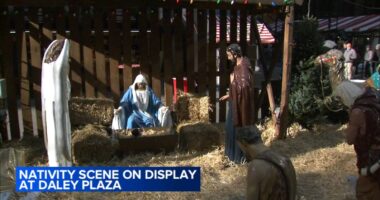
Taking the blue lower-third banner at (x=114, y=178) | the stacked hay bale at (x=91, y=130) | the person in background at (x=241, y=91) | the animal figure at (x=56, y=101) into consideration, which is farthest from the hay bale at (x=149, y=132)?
the blue lower-third banner at (x=114, y=178)

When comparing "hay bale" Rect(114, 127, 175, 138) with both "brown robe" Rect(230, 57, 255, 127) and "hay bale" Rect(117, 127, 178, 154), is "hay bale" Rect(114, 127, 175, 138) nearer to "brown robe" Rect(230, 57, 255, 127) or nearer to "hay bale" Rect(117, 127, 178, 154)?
"hay bale" Rect(117, 127, 178, 154)

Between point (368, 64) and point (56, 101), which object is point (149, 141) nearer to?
point (56, 101)

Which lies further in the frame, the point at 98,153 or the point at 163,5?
the point at 163,5

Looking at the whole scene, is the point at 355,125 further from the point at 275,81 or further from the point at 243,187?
the point at 275,81

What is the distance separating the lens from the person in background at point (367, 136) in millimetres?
3803

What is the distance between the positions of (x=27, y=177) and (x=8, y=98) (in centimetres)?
438

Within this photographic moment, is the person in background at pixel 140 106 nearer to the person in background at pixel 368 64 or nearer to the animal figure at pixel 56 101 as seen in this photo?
the animal figure at pixel 56 101

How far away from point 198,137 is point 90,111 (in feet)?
6.18

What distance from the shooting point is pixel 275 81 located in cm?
952

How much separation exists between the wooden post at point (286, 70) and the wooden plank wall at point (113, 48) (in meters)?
1.62

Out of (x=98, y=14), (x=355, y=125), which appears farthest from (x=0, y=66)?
(x=355, y=125)

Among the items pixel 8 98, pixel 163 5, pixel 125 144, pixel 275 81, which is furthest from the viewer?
pixel 275 81

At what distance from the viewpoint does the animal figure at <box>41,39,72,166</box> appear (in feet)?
17.5

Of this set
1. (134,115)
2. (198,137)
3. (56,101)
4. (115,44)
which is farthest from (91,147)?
(115,44)
